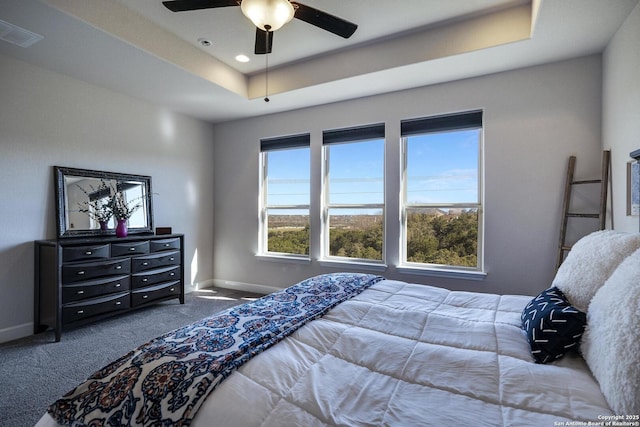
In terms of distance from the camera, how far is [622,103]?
2.26 metres

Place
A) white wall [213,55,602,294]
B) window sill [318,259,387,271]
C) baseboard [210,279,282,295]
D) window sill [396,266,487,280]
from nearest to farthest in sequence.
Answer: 1. white wall [213,55,602,294]
2. window sill [396,266,487,280]
3. window sill [318,259,387,271]
4. baseboard [210,279,282,295]

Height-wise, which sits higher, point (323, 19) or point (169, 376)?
point (323, 19)

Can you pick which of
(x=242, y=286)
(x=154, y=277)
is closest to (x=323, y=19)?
(x=154, y=277)

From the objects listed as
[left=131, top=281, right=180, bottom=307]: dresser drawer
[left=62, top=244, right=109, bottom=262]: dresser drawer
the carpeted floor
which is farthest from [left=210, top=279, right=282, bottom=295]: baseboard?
[left=62, top=244, right=109, bottom=262]: dresser drawer

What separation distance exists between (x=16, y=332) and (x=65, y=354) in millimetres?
788

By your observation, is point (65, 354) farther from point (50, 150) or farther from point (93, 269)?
point (50, 150)

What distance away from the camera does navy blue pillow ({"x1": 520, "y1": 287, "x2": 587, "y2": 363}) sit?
3.67 feet

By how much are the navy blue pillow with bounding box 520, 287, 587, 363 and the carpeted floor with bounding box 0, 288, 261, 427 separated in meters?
2.61

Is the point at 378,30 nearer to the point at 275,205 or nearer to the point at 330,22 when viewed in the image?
the point at 330,22

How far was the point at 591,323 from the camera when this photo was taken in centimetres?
109

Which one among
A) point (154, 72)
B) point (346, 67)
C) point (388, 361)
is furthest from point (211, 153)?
point (388, 361)

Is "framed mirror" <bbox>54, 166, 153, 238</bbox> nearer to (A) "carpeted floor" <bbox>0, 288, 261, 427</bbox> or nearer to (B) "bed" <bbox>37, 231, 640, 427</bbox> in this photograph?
(A) "carpeted floor" <bbox>0, 288, 261, 427</bbox>

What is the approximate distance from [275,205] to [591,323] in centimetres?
377

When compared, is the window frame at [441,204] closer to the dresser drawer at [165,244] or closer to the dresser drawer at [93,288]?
the dresser drawer at [165,244]
